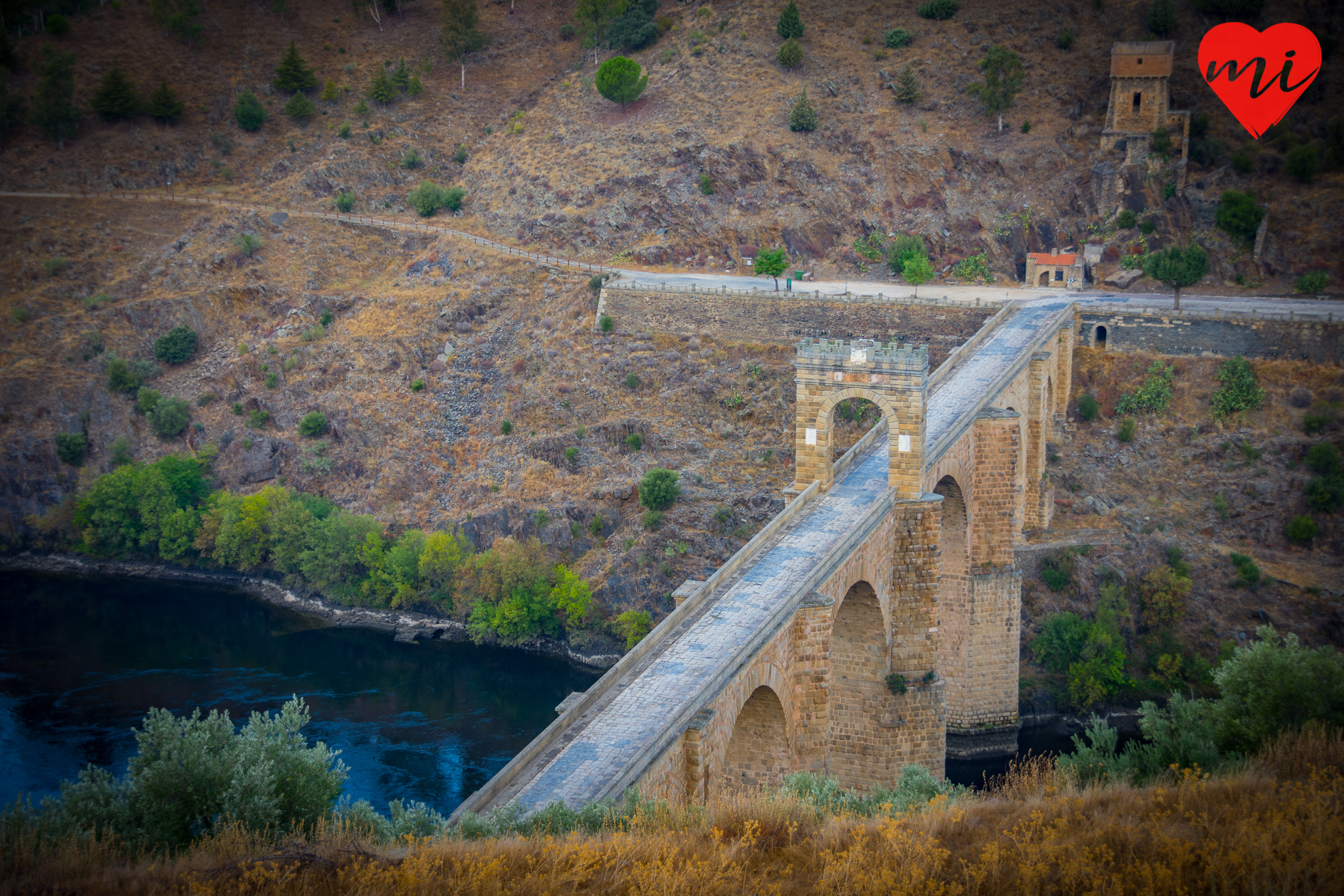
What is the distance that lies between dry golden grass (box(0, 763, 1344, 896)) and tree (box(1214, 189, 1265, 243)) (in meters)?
43.7

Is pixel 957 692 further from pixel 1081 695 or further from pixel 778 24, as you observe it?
pixel 778 24

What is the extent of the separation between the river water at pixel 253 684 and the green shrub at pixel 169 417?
26.3ft

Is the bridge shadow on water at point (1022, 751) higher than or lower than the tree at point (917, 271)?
lower

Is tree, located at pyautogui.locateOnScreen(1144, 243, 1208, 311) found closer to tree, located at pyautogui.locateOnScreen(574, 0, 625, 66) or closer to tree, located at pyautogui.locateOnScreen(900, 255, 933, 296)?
tree, located at pyautogui.locateOnScreen(900, 255, 933, 296)

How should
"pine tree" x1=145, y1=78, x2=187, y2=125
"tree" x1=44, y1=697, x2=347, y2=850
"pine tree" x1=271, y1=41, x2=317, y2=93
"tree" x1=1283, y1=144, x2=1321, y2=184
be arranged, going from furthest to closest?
"pine tree" x1=271, y1=41, x2=317, y2=93, "pine tree" x1=145, y1=78, x2=187, y2=125, "tree" x1=1283, y1=144, x2=1321, y2=184, "tree" x1=44, y1=697, x2=347, y2=850

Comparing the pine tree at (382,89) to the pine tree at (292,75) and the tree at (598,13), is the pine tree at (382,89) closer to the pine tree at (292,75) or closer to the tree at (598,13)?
the pine tree at (292,75)

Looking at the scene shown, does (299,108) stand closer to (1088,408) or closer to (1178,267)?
(1088,408)

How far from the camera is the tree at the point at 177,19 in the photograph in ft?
240

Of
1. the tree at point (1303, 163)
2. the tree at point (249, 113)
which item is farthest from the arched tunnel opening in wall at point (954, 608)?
the tree at point (249, 113)

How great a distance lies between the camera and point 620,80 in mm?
65000

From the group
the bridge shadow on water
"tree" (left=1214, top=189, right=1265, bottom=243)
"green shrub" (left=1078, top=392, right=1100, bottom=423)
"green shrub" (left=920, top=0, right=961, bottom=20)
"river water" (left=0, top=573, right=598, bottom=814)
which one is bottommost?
the bridge shadow on water

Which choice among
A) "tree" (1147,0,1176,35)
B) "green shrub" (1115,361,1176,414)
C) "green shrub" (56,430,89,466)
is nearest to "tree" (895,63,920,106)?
"tree" (1147,0,1176,35)

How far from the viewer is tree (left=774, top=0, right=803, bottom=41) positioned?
67.2 m

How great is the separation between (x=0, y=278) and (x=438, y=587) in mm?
32423
